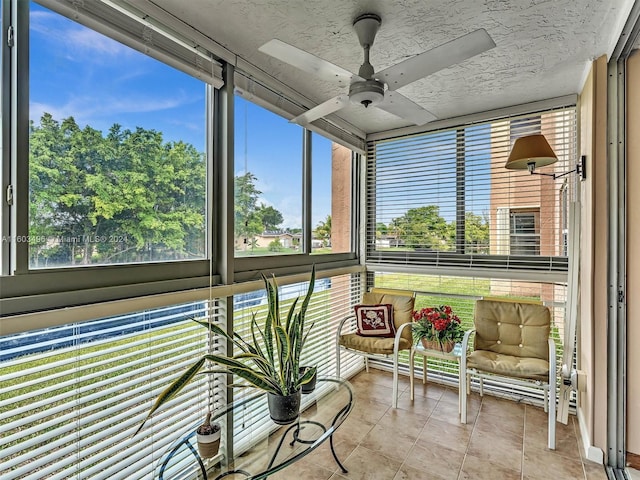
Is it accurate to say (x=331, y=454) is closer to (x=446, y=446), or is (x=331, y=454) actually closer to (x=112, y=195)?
(x=446, y=446)

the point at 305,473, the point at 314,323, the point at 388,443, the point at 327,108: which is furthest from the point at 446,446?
the point at 327,108

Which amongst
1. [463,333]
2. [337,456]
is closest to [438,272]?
[463,333]

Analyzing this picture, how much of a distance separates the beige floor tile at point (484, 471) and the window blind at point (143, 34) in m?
2.89

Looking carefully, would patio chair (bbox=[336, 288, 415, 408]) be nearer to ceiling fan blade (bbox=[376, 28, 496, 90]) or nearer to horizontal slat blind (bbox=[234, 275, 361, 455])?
horizontal slat blind (bbox=[234, 275, 361, 455])

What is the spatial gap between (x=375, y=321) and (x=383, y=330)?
11 centimetres

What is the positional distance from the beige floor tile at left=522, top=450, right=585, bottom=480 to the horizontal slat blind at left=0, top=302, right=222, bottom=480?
2099 mm

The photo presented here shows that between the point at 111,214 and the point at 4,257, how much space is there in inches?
17.6

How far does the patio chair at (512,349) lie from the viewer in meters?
2.44

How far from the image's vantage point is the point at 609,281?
2109 mm

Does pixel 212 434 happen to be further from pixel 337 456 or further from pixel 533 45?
pixel 533 45

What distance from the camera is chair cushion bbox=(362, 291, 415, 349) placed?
3.20 meters

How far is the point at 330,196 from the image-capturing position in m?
3.51

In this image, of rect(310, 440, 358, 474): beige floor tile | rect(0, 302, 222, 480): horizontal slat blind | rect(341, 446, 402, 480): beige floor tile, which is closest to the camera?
rect(0, 302, 222, 480): horizontal slat blind

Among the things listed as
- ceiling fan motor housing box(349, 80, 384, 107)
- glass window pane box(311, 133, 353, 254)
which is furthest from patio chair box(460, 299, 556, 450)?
ceiling fan motor housing box(349, 80, 384, 107)
